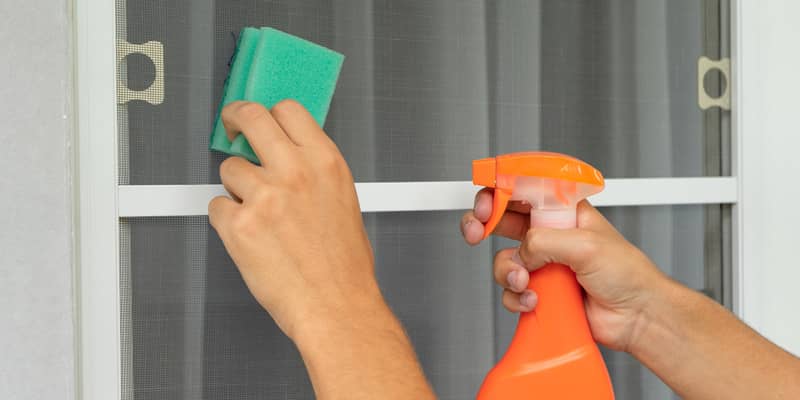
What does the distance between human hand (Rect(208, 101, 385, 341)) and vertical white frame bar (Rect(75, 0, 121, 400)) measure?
0.56 ft

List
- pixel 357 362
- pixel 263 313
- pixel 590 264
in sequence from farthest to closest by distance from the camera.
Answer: pixel 263 313 < pixel 590 264 < pixel 357 362

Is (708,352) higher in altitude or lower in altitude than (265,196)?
lower

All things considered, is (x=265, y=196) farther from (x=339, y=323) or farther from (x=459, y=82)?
(x=459, y=82)

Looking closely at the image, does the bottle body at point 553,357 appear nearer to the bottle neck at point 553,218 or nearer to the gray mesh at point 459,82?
the bottle neck at point 553,218

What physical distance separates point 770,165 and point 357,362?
60cm

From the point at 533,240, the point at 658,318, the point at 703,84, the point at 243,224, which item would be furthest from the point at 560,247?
the point at 703,84

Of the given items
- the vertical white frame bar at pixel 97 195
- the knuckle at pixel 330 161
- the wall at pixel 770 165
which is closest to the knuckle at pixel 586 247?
the knuckle at pixel 330 161

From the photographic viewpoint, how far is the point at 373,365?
0.51 metres

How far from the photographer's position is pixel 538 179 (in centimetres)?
58

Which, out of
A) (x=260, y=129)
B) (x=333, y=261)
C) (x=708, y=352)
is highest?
(x=260, y=129)

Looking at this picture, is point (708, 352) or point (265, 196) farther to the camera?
point (708, 352)

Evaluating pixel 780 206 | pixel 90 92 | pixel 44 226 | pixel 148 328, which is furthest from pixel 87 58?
pixel 780 206

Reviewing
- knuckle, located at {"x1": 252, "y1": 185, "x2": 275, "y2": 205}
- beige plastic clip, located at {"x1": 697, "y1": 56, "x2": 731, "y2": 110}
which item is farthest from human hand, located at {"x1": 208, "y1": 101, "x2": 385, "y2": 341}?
beige plastic clip, located at {"x1": 697, "y1": 56, "x2": 731, "y2": 110}

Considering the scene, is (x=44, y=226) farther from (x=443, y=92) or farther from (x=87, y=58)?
(x=443, y=92)
